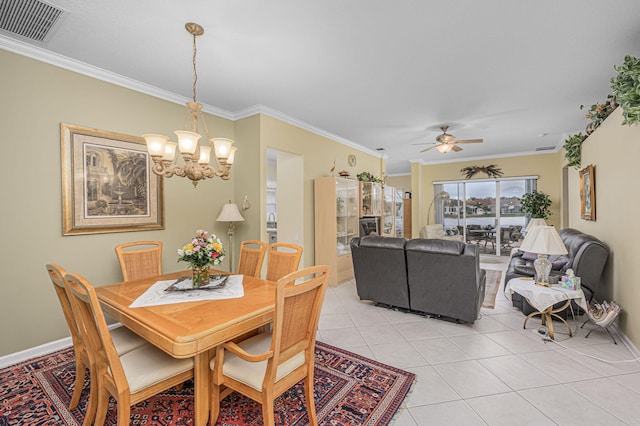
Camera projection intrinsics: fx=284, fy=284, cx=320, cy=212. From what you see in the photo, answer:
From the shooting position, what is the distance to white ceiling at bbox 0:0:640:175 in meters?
2.08

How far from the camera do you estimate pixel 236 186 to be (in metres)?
4.24

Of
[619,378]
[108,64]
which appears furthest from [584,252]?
[108,64]

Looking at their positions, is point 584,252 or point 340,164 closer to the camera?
point 584,252

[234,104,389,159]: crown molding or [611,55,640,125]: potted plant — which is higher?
[234,104,389,159]: crown molding

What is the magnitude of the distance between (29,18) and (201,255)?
2219 mm

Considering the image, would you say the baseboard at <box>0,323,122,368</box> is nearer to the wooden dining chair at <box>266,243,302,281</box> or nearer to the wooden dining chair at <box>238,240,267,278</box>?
the wooden dining chair at <box>238,240,267,278</box>

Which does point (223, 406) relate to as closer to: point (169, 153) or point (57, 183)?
point (169, 153)

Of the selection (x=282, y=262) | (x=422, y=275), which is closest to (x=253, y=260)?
(x=282, y=262)

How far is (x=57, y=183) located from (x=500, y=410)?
4.11 metres

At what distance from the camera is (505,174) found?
7473mm

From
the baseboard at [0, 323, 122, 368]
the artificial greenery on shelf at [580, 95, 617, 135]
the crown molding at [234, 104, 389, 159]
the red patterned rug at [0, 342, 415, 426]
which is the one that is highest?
the crown molding at [234, 104, 389, 159]

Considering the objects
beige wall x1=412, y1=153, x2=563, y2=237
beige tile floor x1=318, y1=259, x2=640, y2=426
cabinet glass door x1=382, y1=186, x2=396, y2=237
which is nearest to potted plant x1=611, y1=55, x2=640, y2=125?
beige tile floor x1=318, y1=259, x2=640, y2=426

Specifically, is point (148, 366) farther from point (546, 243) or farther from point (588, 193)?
point (588, 193)

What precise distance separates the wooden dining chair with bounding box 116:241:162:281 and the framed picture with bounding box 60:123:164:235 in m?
0.50
